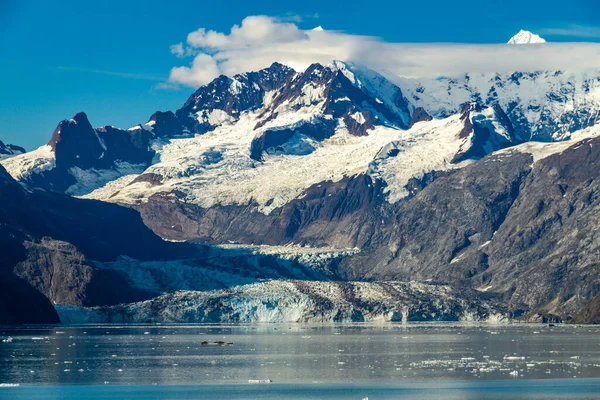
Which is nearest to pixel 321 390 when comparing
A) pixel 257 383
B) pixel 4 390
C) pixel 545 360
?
pixel 257 383

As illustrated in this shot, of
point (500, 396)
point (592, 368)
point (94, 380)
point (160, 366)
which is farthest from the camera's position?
point (160, 366)

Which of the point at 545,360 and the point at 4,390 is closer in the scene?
the point at 4,390

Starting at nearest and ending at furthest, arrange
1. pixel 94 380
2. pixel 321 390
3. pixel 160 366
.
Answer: pixel 321 390 → pixel 94 380 → pixel 160 366

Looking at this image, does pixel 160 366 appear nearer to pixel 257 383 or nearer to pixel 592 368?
pixel 257 383

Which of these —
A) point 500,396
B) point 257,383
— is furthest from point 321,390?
point 500,396

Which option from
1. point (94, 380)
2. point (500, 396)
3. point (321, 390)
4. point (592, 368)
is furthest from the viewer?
point (592, 368)

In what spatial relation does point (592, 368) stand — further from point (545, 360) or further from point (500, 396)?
point (500, 396)

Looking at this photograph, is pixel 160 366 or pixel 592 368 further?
pixel 160 366

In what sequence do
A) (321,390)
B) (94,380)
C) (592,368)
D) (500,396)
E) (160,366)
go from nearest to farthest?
1. (500,396)
2. (321,390)
3. (94,380)
4. (592,368)
5. (160,366)
